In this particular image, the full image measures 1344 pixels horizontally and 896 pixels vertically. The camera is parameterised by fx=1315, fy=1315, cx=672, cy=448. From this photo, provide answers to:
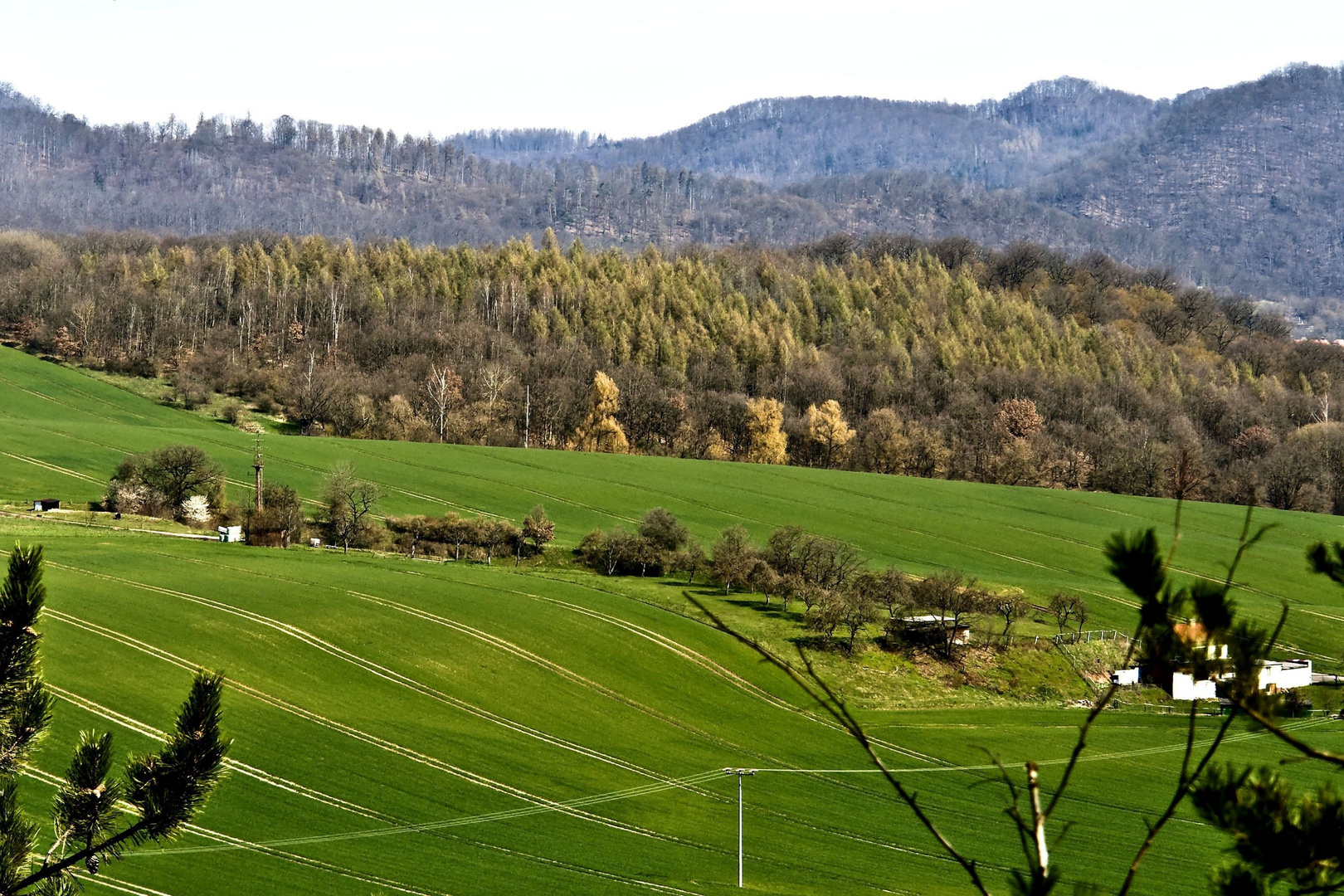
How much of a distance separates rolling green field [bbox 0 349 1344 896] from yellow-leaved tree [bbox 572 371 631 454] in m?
35.6

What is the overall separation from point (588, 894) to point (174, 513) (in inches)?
2012

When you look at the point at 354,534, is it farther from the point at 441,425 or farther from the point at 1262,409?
the point at 1262,409

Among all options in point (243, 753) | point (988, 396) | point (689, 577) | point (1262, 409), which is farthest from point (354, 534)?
point (1262, 409)

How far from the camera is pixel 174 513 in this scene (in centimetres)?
8106

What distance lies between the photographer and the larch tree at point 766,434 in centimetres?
12644

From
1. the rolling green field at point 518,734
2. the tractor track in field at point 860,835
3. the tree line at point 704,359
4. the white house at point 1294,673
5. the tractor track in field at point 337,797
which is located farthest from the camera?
the tree line at point 704,359

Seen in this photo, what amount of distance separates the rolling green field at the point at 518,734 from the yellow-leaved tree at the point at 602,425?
117 ft

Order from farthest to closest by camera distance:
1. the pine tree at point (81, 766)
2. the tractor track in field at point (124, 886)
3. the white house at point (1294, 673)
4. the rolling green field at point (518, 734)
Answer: the white house at point (1294, 673), the rolling green field at point (518, 734), the tractor track in field at point (124, 886), the pine tree at point (81, 766)

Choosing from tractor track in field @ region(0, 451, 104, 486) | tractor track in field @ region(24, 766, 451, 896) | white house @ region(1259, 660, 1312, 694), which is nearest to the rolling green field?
tractor track in field @ region(24, 766, 451, 896)

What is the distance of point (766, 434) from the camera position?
128m

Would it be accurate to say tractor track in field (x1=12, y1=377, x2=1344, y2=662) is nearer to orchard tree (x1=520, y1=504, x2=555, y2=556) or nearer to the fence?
the fence

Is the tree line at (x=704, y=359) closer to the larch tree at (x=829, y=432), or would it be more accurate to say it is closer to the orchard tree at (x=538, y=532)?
the larch tree at (x=829, y=432)

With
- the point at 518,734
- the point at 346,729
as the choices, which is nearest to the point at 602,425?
the point at 518,734

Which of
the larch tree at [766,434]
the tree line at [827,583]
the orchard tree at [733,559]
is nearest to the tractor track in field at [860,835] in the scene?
the tree line at [827,583]
